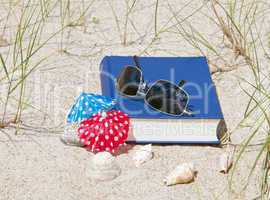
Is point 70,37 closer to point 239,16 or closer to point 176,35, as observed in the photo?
point 176,35

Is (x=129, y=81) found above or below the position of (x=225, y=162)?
above

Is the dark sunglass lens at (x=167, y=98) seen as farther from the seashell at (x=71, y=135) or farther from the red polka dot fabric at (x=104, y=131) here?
the seashell at (x=71, y=135)

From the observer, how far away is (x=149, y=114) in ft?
7.57

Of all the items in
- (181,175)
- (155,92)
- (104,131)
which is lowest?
(181,175)

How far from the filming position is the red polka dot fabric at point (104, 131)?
219cm

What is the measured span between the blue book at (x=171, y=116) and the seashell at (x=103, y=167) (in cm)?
18

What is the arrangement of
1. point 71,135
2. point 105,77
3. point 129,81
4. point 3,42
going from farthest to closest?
point 3,42 < point 105,77 < point 129,81 < point 71,135

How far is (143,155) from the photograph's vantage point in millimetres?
2221

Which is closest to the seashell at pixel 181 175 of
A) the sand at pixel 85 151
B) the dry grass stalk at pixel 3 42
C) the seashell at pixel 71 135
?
the sand at pixel 85 151

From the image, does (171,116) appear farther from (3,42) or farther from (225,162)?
(3,42)

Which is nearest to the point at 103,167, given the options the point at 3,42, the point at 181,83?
the point at 181,83

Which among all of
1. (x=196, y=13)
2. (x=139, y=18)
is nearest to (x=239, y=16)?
(x=196, y=13)

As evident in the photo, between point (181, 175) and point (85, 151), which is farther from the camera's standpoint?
point (85, 151)

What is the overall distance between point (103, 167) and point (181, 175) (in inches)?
9.7
